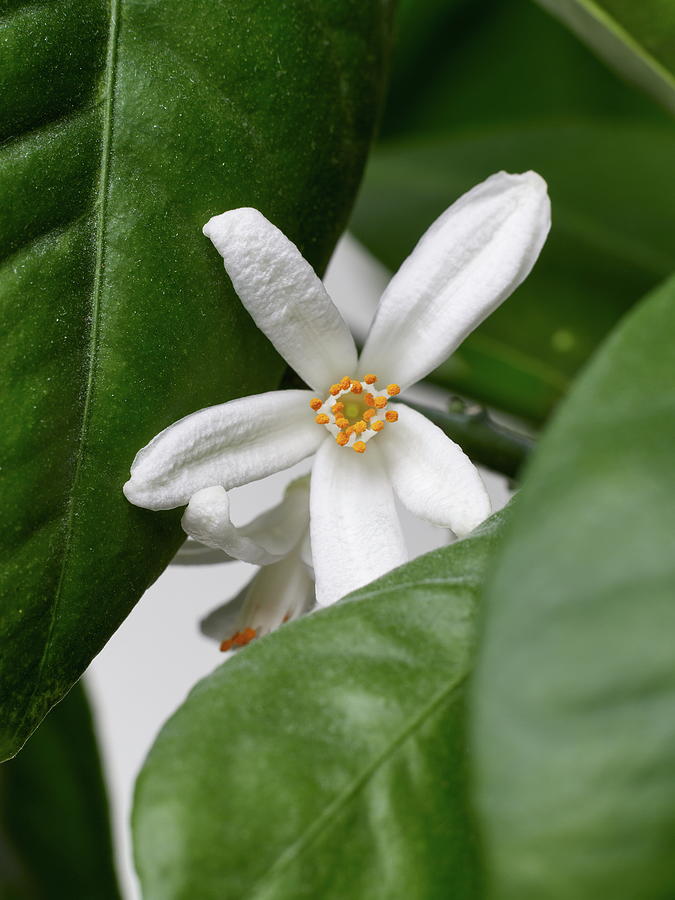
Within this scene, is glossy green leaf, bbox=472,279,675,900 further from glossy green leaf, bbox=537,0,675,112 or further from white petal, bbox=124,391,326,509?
glossy green leaf, bbox=537,0,675,112

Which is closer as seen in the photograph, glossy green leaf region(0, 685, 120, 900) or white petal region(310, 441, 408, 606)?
white petal region(310, 441, 408, 606)

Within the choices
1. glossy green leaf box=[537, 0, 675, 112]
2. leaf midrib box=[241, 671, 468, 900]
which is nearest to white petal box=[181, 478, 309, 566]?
leaf midrib box=[241, 671, 468, 900]

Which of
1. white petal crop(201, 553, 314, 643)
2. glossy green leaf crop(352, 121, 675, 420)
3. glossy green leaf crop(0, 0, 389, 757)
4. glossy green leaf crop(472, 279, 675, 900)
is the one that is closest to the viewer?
glossy green leaf crop(472, 279, 675, 900)

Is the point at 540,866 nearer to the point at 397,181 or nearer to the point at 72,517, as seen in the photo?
the point at 72,517

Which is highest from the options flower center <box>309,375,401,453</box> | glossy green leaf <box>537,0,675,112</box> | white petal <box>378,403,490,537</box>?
glossy green leaf <box>537,0,675,112</box>

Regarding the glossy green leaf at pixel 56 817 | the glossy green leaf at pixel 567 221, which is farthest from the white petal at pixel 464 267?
the glossy green leaf at pixel 56 817

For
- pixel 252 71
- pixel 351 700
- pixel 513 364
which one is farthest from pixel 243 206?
pixel 513 364
